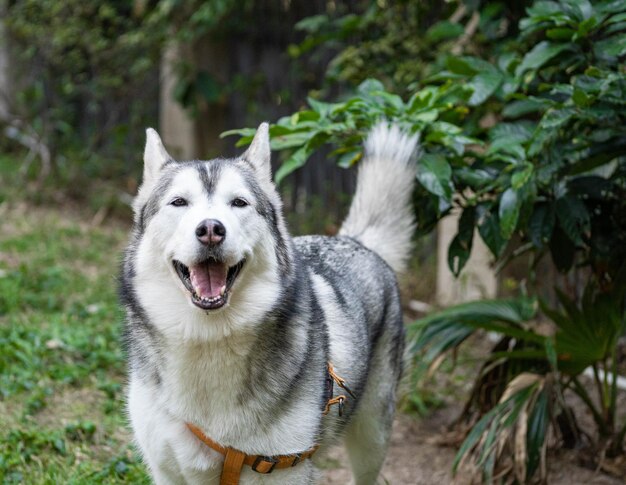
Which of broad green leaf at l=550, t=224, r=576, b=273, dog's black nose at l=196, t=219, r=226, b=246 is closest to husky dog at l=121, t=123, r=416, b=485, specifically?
dog's black nose at l=196, t=219, r=226, b=246

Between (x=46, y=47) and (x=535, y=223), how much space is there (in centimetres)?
757

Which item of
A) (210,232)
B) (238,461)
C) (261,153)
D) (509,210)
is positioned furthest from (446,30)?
(238,461)

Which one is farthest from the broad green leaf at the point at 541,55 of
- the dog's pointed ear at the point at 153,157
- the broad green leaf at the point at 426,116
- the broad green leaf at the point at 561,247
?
the dog's pointed ear at the point at 153,157

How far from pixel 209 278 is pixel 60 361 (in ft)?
9.01

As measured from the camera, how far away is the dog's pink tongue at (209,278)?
2602 mm

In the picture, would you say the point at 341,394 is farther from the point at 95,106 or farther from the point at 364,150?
the point at 95,106

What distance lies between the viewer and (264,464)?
8.78 feet

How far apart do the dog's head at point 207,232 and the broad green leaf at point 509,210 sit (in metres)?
1.08

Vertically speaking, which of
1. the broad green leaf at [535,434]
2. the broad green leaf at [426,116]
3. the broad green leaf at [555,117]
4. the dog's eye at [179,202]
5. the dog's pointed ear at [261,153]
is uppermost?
the broad green leaf at [426,116]

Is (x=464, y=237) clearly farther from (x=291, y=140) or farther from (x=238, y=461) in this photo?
(x=238, y=461)

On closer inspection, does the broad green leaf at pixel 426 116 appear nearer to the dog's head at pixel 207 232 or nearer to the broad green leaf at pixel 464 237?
the broad green leaf at pixel 464 237

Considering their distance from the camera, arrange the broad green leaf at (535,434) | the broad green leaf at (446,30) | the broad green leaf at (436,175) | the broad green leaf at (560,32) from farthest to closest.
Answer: the broad green leaf at (446,30) → the broad green leaf at (535,434) → the broad green leaf at (436,175) → the broad green leaf at (560,32)

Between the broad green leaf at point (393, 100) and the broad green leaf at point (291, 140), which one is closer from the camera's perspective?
the broad green leaf at point (291, 140)

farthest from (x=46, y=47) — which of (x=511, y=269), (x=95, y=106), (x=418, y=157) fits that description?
(x=418, y=157)
